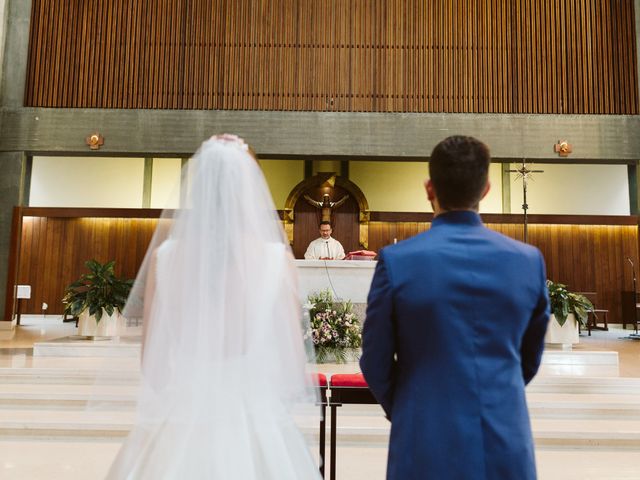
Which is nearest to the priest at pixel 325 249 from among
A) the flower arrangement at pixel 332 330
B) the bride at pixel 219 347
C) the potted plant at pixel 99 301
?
the flower arrangement at pixel 332 330

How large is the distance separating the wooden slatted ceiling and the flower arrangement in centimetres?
539

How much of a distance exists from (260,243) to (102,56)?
33.4 feet

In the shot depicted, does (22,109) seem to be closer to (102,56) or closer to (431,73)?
(102,56)

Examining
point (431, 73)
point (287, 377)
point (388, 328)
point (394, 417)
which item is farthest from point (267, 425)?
point (431, 73)

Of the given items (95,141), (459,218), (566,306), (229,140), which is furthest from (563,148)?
(459,218)

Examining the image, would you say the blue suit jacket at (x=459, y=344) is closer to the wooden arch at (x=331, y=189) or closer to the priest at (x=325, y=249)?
the priest at (x=325, y=249)

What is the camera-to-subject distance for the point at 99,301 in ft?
25.5

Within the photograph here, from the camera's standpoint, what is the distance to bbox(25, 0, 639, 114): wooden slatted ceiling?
1044cm

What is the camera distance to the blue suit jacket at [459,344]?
1.39m

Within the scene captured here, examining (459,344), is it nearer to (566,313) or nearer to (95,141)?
(566,313)

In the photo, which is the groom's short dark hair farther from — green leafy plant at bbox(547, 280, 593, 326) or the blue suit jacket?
green leafy plant at bbox(547, 280, 593, 326)

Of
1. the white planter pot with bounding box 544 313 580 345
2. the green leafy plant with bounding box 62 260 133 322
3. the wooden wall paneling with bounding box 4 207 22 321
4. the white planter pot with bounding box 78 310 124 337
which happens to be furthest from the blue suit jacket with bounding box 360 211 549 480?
the wooden wall paneling with bounding box 4 207 22 321

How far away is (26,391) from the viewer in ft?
17.3

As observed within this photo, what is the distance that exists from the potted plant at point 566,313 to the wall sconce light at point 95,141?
8.61m
